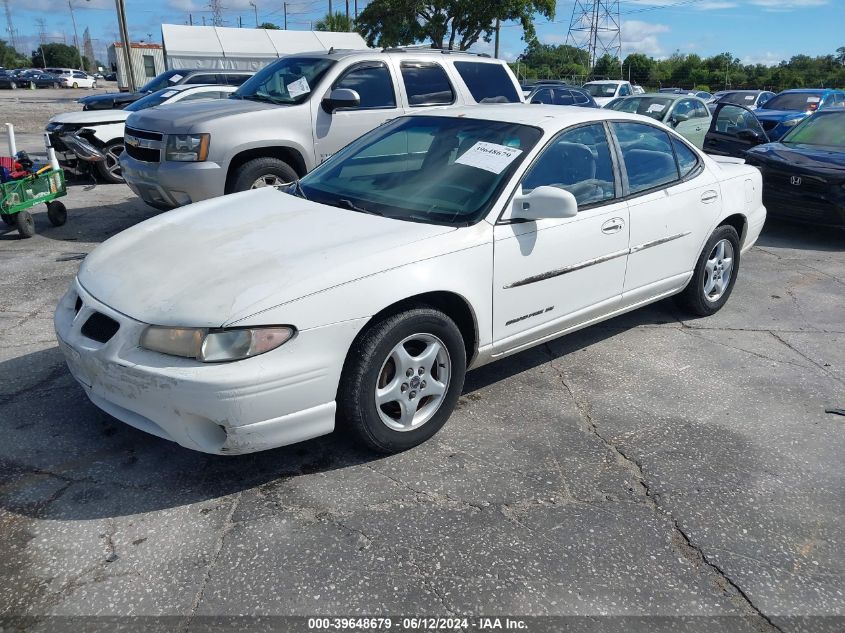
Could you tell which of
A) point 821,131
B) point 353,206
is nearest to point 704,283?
point 353,206

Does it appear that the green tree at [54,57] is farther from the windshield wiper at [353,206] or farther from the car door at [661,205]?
the car door at [661,205]

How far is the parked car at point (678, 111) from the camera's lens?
38.8 ft

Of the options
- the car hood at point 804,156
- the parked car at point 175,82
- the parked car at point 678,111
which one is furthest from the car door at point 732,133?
the parked car at point 175,82

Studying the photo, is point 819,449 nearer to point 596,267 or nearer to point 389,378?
point 596,267

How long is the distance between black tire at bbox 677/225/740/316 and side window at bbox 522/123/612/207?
125cm

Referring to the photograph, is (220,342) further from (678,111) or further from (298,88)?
(678,111)

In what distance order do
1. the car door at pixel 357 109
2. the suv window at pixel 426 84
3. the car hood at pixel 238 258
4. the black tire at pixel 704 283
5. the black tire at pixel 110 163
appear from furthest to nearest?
the black tire at pixel 110 163, the suv window at pixel 426 84, the car door at pixel 357 109, the black tire at pixel 704 283, the car hood at pixel 238 258

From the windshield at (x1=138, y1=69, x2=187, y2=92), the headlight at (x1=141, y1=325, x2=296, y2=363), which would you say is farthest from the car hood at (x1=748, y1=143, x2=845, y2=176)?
the windshield at (x1=138, y1=69, x2=187, y2=92)

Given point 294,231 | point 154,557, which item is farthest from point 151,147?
point 154,557

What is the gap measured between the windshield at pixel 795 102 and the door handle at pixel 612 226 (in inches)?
570

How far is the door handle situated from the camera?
13.6ft

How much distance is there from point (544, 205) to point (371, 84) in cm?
443

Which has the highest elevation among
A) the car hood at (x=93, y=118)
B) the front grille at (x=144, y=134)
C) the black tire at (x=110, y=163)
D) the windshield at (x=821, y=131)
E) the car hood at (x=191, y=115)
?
the car hood at (x=191, y=115)

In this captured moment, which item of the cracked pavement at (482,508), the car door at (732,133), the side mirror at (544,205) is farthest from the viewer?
the car door at (732,133)
